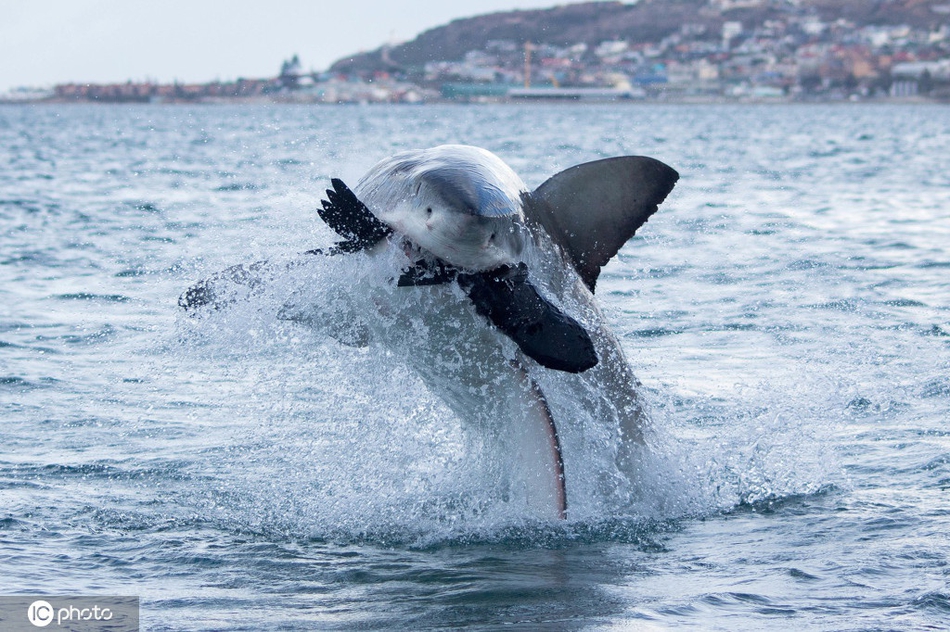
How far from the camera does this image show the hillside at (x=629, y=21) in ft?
460

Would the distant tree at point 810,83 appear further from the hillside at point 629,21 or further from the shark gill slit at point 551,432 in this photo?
the shark gill slit at point 551,432

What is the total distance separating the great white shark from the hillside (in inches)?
4856

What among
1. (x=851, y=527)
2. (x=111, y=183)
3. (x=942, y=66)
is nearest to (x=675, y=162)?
(x=111, y=183)

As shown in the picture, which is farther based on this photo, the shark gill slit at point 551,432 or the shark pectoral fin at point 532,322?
the shark gill slit at point 551,432

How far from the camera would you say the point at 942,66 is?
543 feet

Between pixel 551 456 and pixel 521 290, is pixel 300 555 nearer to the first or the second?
pixel 551 456

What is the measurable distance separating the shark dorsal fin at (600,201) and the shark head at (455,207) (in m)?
0.56

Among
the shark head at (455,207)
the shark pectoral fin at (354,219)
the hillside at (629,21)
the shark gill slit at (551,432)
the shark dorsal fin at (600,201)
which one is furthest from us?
the hillside at (629,21)

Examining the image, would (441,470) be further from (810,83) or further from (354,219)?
(810,83)

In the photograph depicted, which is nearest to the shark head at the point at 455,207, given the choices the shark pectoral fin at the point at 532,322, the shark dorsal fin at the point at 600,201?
the shark pectoral fin at the point at 532,322

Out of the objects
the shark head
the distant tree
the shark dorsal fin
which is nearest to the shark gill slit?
the shark head

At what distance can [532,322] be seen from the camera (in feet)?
21.5

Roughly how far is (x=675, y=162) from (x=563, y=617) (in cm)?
3937

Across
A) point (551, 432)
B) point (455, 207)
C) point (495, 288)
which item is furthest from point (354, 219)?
point (551, 432)
